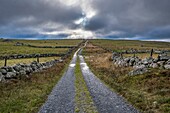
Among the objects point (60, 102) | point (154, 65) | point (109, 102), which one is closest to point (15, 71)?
point (60, 102)

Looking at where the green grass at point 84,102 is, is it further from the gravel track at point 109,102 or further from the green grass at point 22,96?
the green grass at point 22,96

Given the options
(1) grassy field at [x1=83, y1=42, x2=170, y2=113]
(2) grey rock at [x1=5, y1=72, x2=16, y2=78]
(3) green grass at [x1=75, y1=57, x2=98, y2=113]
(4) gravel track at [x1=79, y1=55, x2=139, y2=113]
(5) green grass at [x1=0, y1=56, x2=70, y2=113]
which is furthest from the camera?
(2) grey rock at [x1=5, y1=72, x2=16, y2=78]

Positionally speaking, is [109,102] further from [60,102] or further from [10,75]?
[10,75]

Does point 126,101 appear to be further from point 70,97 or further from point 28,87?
point 28,87

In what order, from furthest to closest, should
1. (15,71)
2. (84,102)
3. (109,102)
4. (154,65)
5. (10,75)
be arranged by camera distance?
1. (154,65)
2. (15,71)
3. (10,75)
4. (109,102)
5. (84,102)

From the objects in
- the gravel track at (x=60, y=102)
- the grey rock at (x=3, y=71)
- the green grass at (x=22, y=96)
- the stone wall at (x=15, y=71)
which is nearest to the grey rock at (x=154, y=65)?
the gravel track at (x=60, y=102)

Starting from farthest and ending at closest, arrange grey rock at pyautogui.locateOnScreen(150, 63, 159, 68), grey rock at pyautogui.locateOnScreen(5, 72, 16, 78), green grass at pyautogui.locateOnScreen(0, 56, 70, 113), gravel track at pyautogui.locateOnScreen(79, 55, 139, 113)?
1. grey rock at pyautogui.locateOnScreen(150, 63, 159, 68)
2. grey rock at pyautogui.locateOnScreen(5, 72, 16, 78)
3. green grass at pyautogui.locateOnScreen(0, 56, 70, 113)
4. gravel track at pyautogui.locateOnScreen(79, 55, 139, 113)

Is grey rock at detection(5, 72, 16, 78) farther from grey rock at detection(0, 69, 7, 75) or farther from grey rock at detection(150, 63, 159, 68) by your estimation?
grey rock at detection(150, 63, 159, 68)

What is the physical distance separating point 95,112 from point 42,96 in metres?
6.78

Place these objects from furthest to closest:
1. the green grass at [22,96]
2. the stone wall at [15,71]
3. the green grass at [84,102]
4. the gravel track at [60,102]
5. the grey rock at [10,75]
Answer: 1. the grey rock at [10,75]
2. the stone wall at [15,71]
3. the green grass at [22,96]
4. the gravel track at [60,102]
5. the green grass at [84,102]

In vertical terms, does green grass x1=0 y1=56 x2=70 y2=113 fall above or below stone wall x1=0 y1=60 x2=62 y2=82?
below

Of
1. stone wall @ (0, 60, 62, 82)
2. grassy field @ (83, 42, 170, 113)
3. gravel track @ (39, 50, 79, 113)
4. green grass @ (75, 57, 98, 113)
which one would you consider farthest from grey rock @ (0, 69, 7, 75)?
grassy field @ (83, 42, 170, 113)

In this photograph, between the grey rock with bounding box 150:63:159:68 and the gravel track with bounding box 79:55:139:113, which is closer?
the gravel track with bounding box 79:55:139:113

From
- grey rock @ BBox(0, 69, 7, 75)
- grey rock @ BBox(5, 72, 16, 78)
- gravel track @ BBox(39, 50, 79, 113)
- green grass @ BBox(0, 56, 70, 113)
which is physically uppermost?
grey rock @ BBox(0, 69, 7, 75)
